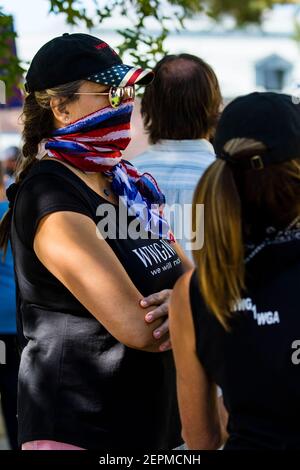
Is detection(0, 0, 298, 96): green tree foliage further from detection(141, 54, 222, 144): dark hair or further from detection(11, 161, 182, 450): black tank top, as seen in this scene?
detection(11, 161, 182, 450): black tank top

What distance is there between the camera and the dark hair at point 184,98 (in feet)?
11.6

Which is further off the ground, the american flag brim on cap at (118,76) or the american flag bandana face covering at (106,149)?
the american flag brim on cap at (118,76)

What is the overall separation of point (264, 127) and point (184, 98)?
1.61m

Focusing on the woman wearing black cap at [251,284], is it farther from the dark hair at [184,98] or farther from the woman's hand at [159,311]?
the dark hair at [184,98]

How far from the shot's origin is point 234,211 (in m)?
1.94

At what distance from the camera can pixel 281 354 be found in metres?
1.90

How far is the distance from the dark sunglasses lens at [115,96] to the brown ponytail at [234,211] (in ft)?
2.34

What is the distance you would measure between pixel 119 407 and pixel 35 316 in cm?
36

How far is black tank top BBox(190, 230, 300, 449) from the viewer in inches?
74.9

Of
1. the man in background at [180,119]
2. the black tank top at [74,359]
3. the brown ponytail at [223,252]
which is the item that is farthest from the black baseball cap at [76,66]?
the man in background at [180,119]

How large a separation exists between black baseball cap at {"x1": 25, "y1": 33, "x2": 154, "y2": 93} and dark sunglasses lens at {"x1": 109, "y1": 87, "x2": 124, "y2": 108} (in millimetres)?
21
